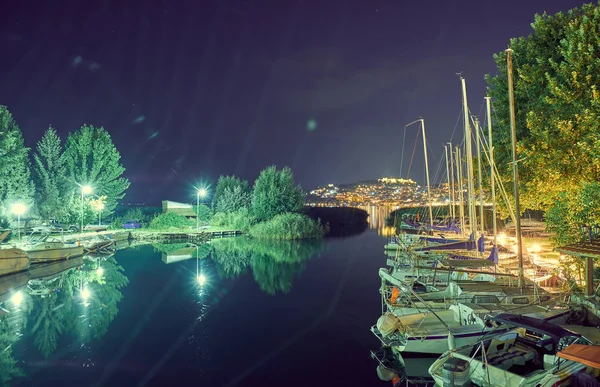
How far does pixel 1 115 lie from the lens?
1758 inches

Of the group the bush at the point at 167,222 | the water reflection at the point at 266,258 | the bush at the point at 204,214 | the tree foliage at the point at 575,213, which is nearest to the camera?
the tree foliage at the point at 575,213

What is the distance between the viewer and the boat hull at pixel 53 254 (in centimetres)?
3289

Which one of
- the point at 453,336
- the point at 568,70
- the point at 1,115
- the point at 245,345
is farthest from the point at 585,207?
the point at 1,115

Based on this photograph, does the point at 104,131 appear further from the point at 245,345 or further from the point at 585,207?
the point at 585,207

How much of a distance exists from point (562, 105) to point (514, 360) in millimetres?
13283

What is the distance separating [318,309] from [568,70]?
16194mm

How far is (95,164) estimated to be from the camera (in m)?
59.9

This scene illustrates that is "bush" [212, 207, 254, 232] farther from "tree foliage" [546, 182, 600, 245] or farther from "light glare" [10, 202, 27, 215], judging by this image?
"tree foliage" [546, 182, 600, 245]

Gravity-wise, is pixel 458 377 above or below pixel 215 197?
below

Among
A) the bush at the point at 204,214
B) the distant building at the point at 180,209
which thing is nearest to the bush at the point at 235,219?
the bush at the point at 204,214

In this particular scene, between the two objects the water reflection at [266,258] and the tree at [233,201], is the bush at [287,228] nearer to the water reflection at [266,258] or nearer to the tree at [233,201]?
the water reflection at [266,258]

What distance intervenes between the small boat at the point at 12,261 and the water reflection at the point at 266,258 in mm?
13627

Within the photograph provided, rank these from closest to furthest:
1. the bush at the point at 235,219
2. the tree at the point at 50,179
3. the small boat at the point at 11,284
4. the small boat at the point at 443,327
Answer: the small boat at the point at 443,327 < the small boat at the point at 11,284 < the tree at the point at 50,179 < the bush at the point at 235,219

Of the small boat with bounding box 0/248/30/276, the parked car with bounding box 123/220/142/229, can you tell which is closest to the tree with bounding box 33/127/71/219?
the parked car with bounding box 123/220/142/229
